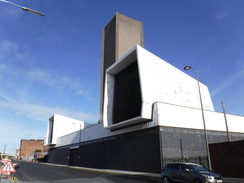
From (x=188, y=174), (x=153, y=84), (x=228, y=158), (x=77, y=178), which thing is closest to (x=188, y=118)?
(x=153, y=84)

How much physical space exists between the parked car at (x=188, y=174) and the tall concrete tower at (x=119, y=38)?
1597 inches

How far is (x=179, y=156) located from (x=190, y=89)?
1432cm

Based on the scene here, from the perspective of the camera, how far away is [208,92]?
136 feet

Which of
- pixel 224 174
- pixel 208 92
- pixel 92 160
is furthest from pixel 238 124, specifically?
pixel 92 160

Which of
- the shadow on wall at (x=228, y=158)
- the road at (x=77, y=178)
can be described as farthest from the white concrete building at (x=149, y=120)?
the road at (x=77, y=178)

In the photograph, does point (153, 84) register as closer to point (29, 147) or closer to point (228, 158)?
point (228, 158)

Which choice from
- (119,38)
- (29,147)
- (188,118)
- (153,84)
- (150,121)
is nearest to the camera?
(150,121)

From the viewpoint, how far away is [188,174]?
1243cm

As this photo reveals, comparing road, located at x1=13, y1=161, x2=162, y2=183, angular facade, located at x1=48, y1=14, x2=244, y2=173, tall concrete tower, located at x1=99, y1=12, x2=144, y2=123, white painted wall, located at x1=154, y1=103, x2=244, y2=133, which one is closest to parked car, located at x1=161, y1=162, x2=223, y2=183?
road, located at x1=13, y1=161, x2=162, y2=183

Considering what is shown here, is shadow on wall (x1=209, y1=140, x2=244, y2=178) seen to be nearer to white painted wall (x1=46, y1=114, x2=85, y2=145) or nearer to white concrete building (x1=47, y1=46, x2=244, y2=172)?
white concrete building (x1=47, y1=46, x2=244, y2=172)

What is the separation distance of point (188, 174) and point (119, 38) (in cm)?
4602

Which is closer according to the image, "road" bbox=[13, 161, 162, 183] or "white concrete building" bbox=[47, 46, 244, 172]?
"road" bbox=[13, 161, 162, 183]

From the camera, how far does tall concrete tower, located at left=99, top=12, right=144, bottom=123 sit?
53344 mm

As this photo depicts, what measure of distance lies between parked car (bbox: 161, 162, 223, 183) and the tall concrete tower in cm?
4056
